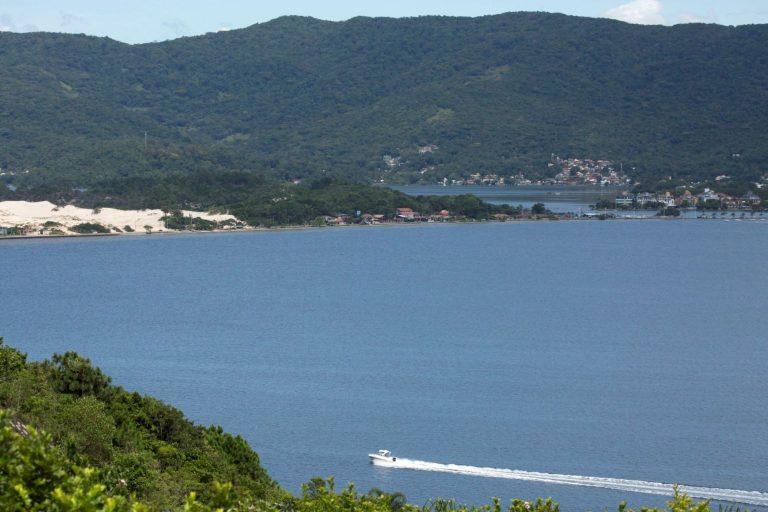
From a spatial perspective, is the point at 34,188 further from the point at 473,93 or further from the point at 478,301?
the point at 473,93

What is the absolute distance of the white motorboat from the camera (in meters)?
32.2

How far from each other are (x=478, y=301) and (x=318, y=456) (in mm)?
31302

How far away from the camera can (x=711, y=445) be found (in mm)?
34438

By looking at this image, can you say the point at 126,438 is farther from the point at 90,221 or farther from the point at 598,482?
the point at 90,221

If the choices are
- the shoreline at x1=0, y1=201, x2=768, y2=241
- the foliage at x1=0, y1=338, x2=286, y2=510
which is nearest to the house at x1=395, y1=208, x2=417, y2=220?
the shoreline at x1=0, y1=201, x2=768, y2=241

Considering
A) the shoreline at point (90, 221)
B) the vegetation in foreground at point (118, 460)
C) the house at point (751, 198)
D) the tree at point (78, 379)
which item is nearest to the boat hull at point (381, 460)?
the vegetation in foreground at point (118, 460)

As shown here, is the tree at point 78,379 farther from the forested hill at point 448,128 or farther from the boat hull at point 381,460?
the forested hill at point 448,128

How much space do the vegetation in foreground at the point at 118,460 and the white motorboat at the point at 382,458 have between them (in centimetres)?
655

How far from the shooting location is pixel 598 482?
102 feet

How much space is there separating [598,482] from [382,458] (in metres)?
5.13

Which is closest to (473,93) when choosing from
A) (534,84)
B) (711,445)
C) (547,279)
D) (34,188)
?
(534,84)

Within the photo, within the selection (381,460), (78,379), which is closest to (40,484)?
(78,379)

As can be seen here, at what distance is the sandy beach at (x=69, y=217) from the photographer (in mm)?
96750

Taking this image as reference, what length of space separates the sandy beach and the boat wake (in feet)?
222
